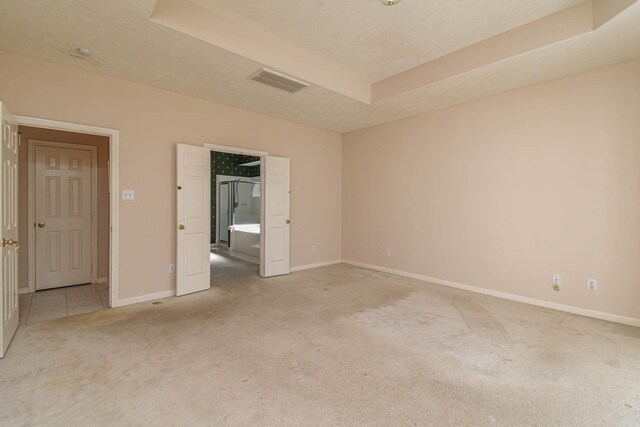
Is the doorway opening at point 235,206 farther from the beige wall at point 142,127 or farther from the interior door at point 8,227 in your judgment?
the interior door at point 8,227

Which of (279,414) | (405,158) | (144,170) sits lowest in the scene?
(279,414)

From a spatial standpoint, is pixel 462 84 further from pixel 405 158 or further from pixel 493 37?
pixel 405 158

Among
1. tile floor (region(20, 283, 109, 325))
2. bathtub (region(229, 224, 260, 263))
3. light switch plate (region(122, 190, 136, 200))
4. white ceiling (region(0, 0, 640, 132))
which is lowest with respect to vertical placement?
tile floor (region(20, 283, 109, 325))

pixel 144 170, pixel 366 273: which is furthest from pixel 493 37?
pixel 144 170

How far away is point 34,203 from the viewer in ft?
13.7

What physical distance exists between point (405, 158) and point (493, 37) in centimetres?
227

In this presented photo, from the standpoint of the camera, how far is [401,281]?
16.2 feet

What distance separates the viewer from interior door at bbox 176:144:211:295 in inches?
162

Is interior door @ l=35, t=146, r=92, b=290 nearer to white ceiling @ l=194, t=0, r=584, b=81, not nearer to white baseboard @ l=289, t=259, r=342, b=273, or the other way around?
white baseboard @ l=289, t=259, r=342, b=273

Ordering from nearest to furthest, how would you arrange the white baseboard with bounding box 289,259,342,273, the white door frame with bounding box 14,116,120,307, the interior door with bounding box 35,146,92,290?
the white door frame with bounding box 14,116,120,307
the interior door with bounding box 35,146,92,290
the white baseboard with bounding box 289,259,342,273

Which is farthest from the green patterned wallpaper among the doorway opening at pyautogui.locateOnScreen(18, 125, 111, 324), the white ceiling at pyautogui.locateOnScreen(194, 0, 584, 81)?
the white ceiling at pyautogui.locateOnScreen(194, 0, 584, 81)

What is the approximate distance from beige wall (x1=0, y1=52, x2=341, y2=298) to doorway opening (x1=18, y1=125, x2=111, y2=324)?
2.41ft

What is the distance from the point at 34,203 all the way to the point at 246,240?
12.5 feet

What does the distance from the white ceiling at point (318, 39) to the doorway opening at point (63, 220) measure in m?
1.70
